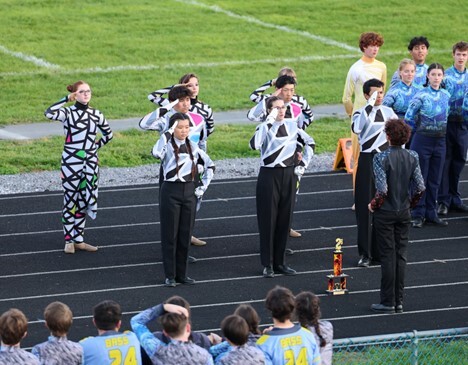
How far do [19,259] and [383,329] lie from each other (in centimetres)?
445

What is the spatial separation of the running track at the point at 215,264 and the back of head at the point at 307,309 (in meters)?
2.82

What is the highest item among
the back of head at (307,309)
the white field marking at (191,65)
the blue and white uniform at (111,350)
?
the white field marking at (191,65)

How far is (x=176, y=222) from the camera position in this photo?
42.9 feet

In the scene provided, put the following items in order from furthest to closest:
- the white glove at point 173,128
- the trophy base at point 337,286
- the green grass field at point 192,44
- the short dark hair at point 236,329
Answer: the green grass field at point 192,44 → the trophy base at point 337,286 → the white glove at point 173,128 → the short dark hair at point 236,329

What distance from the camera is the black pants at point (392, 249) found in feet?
39.9

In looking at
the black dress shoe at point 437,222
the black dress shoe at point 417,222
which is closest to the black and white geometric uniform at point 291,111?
the black dress shoe at point 417,222

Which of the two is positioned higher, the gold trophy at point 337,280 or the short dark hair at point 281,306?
the short dark hair at point 281,306

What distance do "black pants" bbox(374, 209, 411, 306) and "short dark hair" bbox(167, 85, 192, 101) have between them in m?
2.43

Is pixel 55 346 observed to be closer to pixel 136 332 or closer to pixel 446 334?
pixel 136 332

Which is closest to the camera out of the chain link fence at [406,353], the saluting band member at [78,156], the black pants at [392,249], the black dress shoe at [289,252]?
the chain link fence at [406,353]

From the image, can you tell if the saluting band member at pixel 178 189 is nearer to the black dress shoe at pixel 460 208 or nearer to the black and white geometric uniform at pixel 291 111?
the black and white geometric uniform at pixel 291 111

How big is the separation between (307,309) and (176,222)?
4.36 meters

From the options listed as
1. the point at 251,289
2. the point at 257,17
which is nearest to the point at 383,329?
the point at 251,289

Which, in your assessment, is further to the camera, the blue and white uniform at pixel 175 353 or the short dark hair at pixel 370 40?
the short dark hair at pixel 370 40
